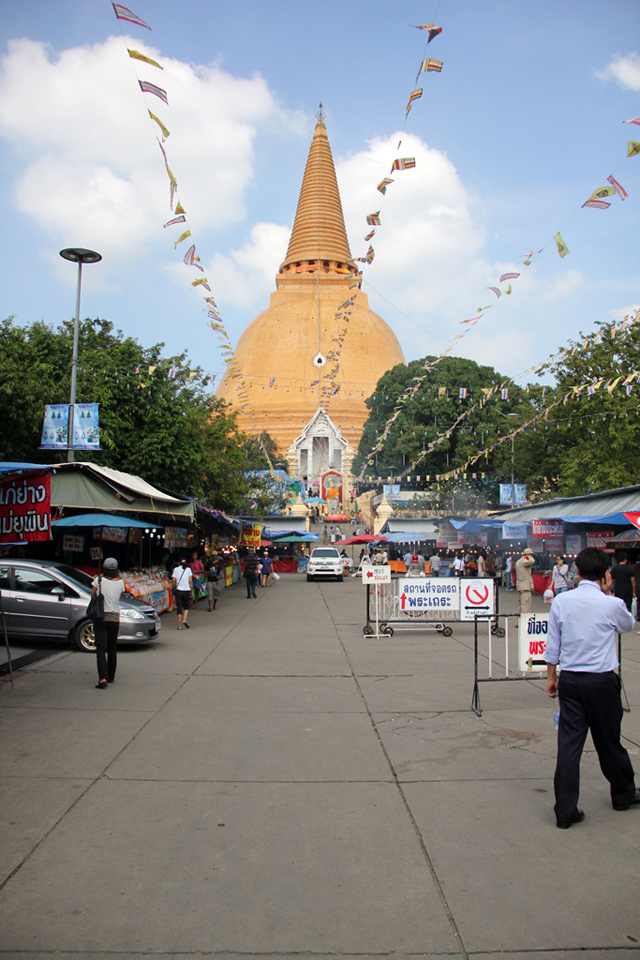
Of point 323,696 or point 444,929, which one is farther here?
point 323,696

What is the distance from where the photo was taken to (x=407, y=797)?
5160mm

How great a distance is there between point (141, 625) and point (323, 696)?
455 centimetres

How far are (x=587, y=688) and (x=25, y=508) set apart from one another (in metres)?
5.92

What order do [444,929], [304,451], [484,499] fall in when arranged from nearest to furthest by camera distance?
1. [444,929]
2. [484,499]
3. [304,451]

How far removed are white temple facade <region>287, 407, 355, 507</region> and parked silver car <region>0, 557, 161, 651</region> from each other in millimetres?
51340

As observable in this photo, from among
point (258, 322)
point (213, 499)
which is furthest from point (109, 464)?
point (258, 322)

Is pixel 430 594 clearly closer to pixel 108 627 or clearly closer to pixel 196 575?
pixel 108 627

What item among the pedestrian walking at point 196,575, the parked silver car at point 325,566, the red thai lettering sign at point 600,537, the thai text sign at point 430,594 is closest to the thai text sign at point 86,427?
the pedestrian walking at point 196,575

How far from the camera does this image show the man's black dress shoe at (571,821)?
457 centimetres

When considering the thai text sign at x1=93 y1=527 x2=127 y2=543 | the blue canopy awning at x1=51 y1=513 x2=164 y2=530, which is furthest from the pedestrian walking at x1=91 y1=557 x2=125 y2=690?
the thai text sign at x1=93 y1=527 x2=127 y2=543

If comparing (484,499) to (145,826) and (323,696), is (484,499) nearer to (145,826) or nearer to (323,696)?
(323,696)

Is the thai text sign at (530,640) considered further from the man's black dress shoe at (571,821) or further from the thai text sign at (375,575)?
the thai text sign at (375,575)

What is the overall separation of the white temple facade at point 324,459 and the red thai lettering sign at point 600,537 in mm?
42070

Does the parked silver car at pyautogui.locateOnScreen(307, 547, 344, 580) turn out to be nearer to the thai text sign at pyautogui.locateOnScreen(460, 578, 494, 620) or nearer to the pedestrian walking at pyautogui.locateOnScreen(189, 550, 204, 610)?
the pedestrian walking at pyautogui.locateOnScreen(189, 550, 204, 610)
